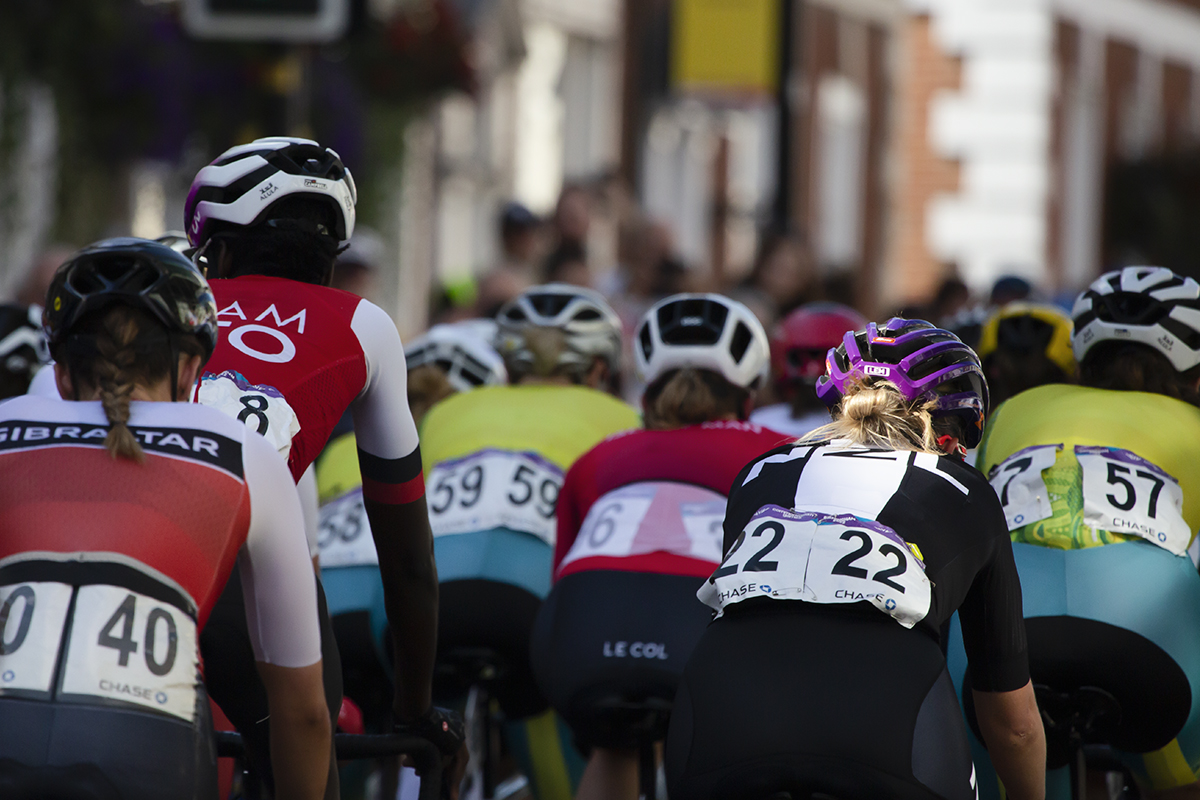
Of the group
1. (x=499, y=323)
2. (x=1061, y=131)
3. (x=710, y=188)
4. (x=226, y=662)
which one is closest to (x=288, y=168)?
(x=226, y=662)

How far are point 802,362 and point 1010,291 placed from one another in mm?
2050

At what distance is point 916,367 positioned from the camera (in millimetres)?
4266

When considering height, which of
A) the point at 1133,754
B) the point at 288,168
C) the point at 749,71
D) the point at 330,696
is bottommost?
the point at 1133,754

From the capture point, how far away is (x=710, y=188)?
2608cm

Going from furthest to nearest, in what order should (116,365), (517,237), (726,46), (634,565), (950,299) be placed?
1. (726,46)
2. (517,237)
3. (950,299)
4. (634,565)
5. (116,365)

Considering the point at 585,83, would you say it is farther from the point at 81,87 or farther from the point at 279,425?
the point at 279,425

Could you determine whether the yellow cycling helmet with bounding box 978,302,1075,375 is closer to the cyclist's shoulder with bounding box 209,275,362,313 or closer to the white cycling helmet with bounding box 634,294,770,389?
the white cycling helmet with bounding box 634,294,770,389

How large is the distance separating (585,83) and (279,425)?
18.9 m

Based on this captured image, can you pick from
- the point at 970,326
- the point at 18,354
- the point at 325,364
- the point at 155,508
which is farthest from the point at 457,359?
the point at 155,508

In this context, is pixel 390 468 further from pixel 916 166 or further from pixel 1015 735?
pixel 916 166

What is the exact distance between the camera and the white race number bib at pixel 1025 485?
509 cm

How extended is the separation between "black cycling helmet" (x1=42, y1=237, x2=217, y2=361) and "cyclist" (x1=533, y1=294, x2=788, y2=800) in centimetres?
207

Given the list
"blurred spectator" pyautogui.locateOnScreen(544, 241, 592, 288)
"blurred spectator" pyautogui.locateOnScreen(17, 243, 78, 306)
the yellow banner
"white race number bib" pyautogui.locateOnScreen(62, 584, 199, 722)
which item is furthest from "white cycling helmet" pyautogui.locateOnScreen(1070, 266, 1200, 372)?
the yellow banner

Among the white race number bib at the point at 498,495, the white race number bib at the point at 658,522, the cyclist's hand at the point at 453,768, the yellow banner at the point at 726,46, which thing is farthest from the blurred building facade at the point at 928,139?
the cyclist's hand at the point at 453,768
